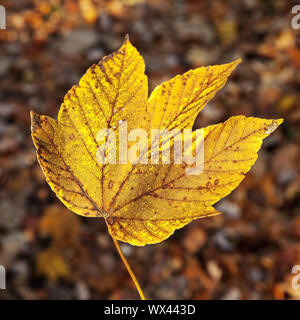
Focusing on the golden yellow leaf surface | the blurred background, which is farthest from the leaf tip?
the blurred background

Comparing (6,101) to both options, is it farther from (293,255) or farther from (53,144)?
(53,144)

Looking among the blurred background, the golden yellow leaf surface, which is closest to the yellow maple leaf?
the golden yellow leaf surface

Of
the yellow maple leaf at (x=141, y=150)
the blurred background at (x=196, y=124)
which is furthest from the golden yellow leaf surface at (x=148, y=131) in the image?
the blurred background at (x=196, y=124)

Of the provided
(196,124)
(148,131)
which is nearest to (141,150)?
(148,131)

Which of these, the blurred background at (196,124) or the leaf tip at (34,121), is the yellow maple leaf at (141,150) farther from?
the blurred background at (196,124)

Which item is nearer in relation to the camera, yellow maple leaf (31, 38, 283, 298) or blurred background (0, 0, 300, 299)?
yellow maple leaf (31, 38, 283, 298)

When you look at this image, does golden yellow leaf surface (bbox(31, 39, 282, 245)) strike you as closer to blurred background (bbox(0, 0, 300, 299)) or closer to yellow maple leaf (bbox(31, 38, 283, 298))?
yellow maple leaf (bbox(31, 38, 283, 298))

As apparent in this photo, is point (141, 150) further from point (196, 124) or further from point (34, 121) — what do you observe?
point (196, 124)
